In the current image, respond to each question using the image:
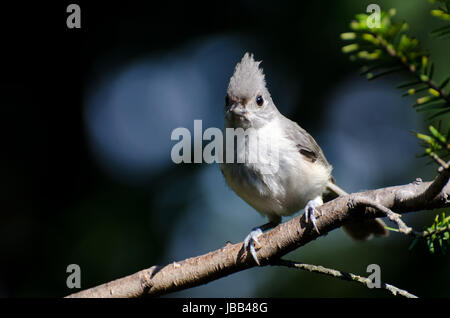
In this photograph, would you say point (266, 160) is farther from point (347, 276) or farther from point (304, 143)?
point (347, 276)

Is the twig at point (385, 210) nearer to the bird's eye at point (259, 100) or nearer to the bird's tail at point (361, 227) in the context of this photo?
the bird's eye at point (259, 100)

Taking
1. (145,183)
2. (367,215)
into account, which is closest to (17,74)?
(145,183)

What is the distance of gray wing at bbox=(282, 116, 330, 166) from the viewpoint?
12.6ft

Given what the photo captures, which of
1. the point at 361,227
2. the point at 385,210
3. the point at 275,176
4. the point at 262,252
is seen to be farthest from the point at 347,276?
the point at 361,227

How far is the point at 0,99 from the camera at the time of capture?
16.2 ft

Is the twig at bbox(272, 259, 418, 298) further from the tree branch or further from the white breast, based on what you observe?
the white breast

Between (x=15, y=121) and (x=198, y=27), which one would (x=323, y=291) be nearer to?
(x=198, y=27)

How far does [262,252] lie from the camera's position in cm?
255

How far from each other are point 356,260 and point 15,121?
384 centimetres

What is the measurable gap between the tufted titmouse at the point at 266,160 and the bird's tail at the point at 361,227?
0.34 metres

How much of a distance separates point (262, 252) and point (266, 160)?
115 cm

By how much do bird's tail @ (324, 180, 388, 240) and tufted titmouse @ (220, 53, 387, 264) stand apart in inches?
13.5

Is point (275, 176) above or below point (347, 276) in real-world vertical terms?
above

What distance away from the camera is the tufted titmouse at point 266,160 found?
3.57 meters
